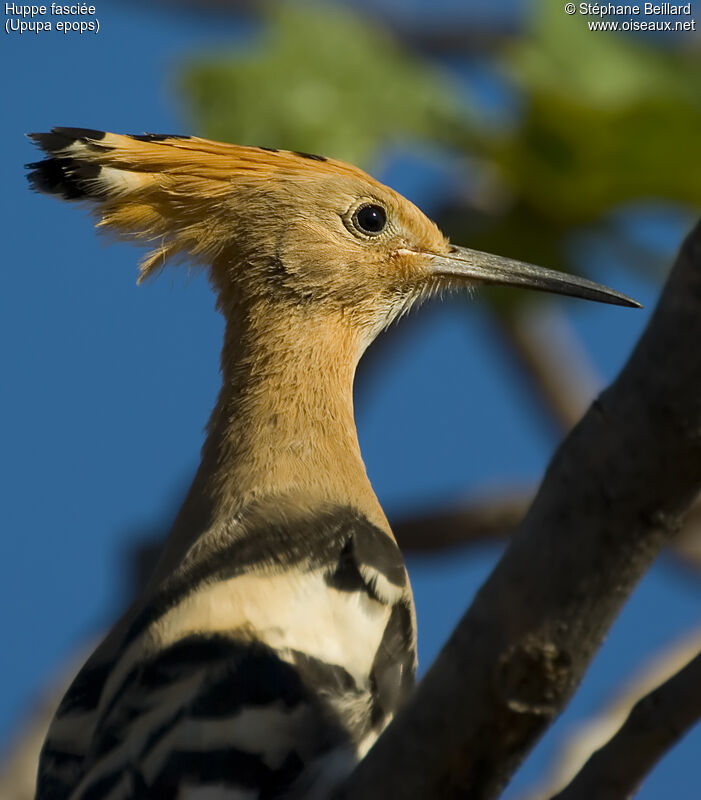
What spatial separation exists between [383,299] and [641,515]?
1.53m

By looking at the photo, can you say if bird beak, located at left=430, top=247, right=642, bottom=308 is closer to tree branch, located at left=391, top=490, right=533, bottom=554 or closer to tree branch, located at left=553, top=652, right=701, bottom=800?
tree branch, located at left=391, top=490, right=533, bottom=554

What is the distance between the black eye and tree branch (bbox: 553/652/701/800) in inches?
62.8

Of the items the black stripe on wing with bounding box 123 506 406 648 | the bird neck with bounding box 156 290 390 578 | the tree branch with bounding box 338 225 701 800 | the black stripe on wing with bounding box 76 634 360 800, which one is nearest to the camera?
the tree branch with bounding box 338 225 701 800

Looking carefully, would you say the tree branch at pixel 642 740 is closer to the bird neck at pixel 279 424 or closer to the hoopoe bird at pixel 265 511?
the hoopoe bird at pixel 265 511

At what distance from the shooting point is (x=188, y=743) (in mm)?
1899

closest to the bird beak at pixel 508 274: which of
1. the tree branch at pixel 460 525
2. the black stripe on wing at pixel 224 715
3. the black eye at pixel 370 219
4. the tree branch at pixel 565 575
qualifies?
the black eye at pixel 370 219

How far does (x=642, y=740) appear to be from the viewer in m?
1.41

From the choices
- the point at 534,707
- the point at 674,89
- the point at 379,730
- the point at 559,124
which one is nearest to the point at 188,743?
the point at 379,730

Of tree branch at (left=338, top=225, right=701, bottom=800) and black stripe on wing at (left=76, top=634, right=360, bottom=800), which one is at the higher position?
tree branch at (left=338, top=225, right=701, bottom=800)

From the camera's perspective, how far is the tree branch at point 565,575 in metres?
1.31

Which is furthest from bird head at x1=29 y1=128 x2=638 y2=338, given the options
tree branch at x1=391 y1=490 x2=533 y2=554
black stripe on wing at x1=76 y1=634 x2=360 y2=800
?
black stripe on wing at x1=76 y1=634 x2=360 y2=800

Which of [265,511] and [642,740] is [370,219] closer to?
[265,511]

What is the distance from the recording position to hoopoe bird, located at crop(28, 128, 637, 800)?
1934 mm

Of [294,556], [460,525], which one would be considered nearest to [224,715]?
[294,556]
